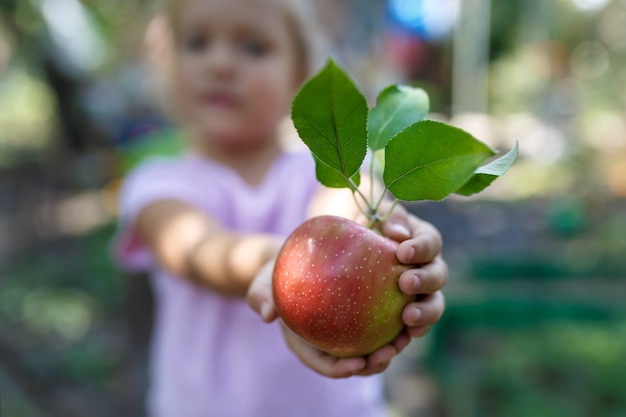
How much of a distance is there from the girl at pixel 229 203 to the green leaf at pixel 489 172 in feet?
1.80

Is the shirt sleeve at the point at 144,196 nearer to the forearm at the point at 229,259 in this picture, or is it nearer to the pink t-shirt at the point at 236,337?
the pink t-shirt at the point at 236,337

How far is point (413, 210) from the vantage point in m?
5.61

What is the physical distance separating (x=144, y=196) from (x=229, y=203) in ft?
0.63

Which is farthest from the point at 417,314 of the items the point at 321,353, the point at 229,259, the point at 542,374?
the point at 542,374

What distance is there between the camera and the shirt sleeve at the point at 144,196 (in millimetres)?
1303

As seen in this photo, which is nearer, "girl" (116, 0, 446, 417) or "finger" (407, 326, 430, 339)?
"finger" (407, 326, 430, 339)

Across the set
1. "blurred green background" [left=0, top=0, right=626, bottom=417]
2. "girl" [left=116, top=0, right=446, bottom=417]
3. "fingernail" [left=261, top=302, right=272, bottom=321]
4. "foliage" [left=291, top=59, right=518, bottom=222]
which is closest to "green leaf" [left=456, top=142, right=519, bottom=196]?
"foliage" [left=291, top=59, right=518, bottom=222]

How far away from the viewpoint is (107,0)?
963 centimetres

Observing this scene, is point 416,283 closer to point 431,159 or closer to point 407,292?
point 407,292

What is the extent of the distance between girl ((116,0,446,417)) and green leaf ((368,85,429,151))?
0.46 m

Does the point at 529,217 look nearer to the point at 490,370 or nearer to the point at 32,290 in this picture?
the point at 490,370

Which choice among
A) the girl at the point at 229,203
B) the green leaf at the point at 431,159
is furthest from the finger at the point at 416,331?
the girl at the point at 229,203

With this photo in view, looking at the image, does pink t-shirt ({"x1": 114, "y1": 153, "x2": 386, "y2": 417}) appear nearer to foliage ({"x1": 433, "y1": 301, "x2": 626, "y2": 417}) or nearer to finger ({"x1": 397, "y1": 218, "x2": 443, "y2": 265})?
finger ({"x1": 397, "y1": 218, "x2": 443, "y2": 265})

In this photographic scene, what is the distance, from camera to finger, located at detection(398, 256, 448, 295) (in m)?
0.62
